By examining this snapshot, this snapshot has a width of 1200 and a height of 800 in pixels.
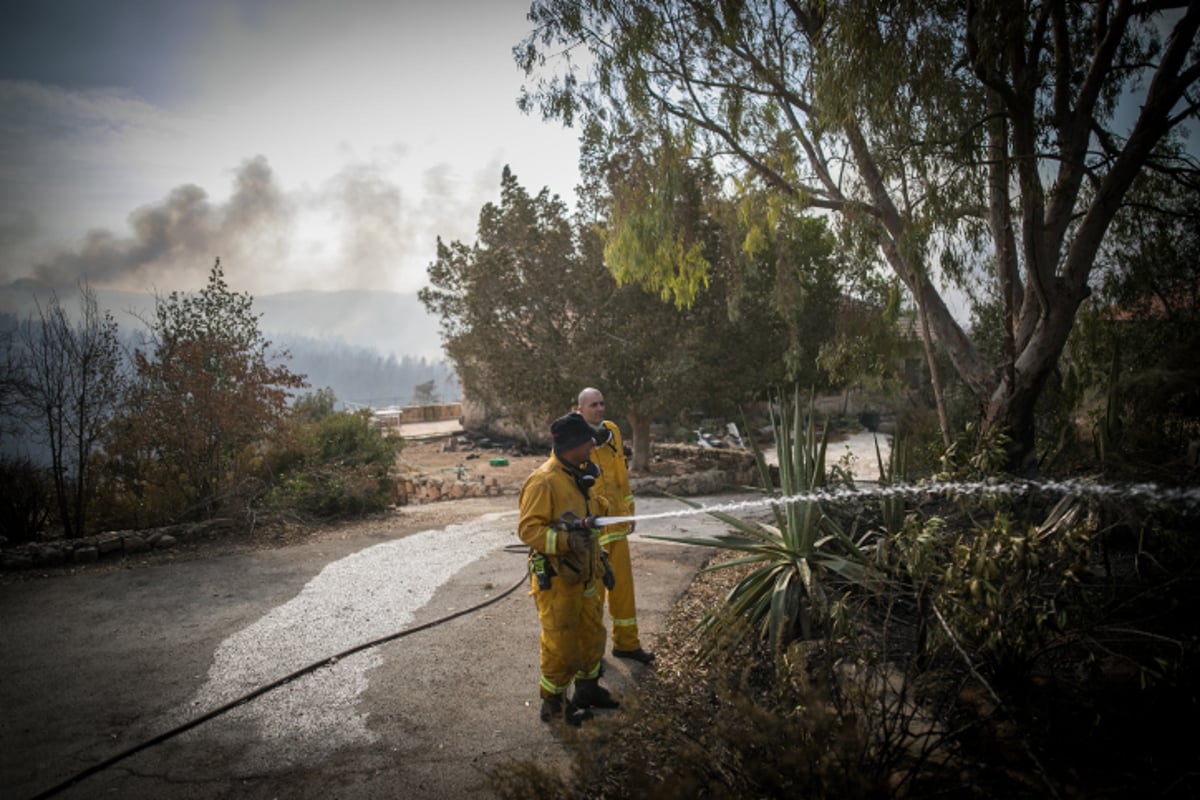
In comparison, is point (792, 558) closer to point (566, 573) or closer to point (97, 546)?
point (566, 573)

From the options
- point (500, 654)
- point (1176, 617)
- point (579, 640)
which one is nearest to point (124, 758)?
point (500, 654)

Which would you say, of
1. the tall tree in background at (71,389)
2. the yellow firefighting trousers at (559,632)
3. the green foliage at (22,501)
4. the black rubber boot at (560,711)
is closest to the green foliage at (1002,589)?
the yellow firefighting trousers at (559,632)

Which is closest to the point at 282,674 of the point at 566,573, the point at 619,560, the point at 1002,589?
the point at 566,573

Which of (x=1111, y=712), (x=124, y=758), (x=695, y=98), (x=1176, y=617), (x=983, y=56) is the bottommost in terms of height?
(x=124, y=758)

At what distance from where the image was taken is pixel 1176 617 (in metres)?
3.47

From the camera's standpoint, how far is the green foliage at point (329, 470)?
32.9 feet

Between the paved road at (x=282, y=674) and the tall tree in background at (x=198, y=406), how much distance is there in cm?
212

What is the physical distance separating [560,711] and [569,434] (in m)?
1.71

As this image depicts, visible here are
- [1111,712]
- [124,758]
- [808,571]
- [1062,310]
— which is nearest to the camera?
[1111,712]

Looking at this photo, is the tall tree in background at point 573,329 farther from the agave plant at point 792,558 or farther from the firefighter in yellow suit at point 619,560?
the firefighter in yellow suit at point 619,560

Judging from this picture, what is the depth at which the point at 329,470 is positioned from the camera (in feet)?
35.0

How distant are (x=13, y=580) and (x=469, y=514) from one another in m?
5.70

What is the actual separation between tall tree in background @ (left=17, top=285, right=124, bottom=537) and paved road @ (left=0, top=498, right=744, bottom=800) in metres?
2.23

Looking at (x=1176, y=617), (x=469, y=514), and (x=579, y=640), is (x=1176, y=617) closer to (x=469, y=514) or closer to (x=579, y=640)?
(x=579, y=640)
